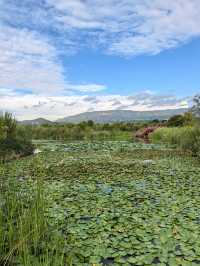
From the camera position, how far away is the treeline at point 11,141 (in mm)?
12337

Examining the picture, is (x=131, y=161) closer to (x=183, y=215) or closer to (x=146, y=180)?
(x=146, y=180)

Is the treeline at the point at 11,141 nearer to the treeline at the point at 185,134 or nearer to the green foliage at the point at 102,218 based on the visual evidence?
the green foliage at the point at 102,218

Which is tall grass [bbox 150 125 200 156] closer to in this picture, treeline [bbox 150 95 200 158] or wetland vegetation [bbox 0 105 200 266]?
treeline [bbox 150 95 200 158]

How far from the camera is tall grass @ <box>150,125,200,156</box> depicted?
14167 mm

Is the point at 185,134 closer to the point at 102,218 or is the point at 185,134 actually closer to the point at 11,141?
the point at 11,141

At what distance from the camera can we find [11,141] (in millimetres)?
13500

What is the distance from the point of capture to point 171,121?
3095 cm

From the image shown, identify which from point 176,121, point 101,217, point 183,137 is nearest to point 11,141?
point 183,137

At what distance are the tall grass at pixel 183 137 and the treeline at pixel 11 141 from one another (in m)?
6.48

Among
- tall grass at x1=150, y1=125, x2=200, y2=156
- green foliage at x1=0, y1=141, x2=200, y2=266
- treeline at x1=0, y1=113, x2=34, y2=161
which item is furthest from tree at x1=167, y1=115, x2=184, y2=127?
green foliage at x1=0, y1=141, x2=200, y2=266

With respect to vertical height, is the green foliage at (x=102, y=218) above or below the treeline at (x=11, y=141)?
below

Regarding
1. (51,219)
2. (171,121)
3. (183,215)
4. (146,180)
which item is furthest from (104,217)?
(171,121)

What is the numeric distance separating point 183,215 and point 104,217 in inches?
48.9

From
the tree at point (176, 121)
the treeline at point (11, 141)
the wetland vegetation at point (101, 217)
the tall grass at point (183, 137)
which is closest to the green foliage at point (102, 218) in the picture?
the wetland vegetation at point (101, 217)
